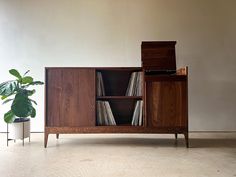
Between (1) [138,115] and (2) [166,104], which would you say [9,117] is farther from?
(2) [166,104]

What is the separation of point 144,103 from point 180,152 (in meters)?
0.57

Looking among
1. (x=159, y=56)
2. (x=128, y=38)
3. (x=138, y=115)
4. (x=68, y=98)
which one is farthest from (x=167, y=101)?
(x=128, y=38)

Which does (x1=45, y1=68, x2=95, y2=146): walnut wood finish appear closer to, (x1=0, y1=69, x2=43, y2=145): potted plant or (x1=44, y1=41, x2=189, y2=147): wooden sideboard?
(x1=44, y1=41, x2=189, y2=147): wooden sideboard

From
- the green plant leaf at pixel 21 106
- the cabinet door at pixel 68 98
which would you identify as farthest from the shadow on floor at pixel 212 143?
the green plant leaf at pixel 21 106

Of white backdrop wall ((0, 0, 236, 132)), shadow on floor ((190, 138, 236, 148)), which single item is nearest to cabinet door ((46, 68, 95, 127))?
white backdrop wall ((0, 0, 236, 132))

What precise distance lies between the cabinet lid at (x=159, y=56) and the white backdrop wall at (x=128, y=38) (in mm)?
487

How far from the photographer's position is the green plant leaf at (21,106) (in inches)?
94.0

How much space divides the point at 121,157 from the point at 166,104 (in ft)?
2.27

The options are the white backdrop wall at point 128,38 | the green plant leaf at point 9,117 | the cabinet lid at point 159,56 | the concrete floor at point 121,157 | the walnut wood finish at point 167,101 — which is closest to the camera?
the concrete floor at point 121,157

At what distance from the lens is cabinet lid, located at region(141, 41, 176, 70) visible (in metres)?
2.53

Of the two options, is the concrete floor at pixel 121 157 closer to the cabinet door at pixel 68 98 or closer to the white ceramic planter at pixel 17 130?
the white ceramic planter at pixel 17 130

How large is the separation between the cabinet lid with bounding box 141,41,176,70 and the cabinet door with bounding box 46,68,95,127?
24.5 inches

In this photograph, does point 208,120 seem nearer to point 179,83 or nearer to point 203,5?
point 179,83

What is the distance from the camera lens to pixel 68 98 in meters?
2.36
